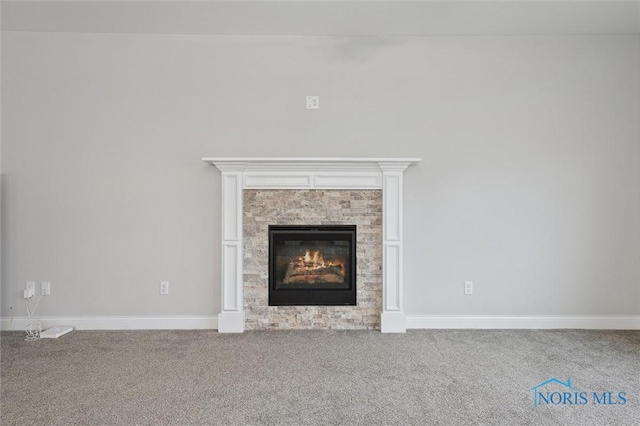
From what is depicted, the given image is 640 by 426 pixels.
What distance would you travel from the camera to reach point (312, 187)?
3.19m

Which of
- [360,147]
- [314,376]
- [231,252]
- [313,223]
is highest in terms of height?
[360,147]

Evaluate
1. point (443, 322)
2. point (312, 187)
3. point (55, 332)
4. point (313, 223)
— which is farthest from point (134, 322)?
point (443, 322)

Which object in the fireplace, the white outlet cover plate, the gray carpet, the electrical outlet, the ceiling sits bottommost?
the gray carpet

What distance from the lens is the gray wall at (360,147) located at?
3.23m

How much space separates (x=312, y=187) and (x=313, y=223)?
13.0 inches

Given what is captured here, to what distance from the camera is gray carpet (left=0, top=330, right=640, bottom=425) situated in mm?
1893

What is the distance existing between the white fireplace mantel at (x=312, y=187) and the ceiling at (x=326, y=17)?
1.20 m

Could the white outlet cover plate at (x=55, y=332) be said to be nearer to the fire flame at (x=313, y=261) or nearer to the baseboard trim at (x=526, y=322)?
the fire flame at (x=313, y=261)

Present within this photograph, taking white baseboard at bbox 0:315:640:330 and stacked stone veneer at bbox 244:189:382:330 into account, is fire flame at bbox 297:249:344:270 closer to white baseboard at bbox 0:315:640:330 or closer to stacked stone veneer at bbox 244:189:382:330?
stacked stone veneer at bbox 244:189:382:330

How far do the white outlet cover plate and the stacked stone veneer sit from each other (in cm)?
159

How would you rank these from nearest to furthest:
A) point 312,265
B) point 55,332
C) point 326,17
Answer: point 326,17 → point 55,332 → point 312,265

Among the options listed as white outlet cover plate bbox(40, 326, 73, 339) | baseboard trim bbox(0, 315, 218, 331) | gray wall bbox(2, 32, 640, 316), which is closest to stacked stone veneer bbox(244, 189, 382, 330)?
gray wall bbox(2, 32, 640, 316)

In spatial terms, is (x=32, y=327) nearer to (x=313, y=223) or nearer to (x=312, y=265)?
(x=312, y=265)

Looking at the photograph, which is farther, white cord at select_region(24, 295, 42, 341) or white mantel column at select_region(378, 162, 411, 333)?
white mantel column at select_region(378, 162, 411, 333)
